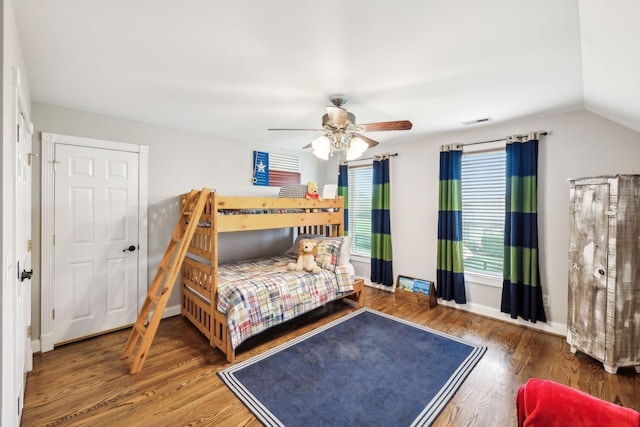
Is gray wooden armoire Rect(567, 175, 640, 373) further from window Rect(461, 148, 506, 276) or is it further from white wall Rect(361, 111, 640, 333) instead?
window Rect(461, 148, 506, 276)

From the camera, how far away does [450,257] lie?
372 cm

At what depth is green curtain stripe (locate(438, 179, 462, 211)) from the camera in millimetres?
3670

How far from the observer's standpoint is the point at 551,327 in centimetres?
304

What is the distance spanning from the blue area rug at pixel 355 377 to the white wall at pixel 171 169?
1.81 meters

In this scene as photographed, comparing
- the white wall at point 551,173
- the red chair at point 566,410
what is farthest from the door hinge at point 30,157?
the white wall at point 551,173

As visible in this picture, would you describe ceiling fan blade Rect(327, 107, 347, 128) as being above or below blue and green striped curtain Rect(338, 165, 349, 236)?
above

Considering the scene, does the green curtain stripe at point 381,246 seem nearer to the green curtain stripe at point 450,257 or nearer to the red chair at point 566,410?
the green curtain stripe at point 450,257

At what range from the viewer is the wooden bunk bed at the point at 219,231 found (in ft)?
8.82

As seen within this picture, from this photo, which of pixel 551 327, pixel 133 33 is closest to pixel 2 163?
pixel 133 33

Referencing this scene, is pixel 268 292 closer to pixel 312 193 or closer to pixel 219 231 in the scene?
pixel 219 231

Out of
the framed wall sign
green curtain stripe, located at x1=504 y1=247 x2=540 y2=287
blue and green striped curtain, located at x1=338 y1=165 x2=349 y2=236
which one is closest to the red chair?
green curtain stripe, located at x1=504 y1=247 x2=540 y2=287

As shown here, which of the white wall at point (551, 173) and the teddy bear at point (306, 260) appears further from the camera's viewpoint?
the teddy bear at point (306, 260)

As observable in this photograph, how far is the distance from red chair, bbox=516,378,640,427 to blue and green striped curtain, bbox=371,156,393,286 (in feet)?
10.7

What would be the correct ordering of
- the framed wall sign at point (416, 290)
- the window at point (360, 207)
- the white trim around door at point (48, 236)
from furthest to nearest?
the window at point (360, 207) < the framed wall sign at point (416, 290) < the white trim around door at point (48, 236)
